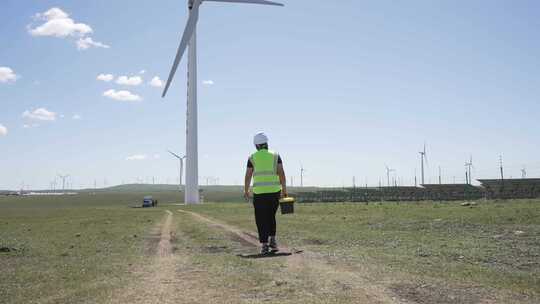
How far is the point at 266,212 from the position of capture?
11.8 meters

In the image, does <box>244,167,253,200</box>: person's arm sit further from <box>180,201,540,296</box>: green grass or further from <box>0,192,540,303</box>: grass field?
<box>180,201,540,296</box>: green grass

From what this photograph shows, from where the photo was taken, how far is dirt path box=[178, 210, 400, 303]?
677cm

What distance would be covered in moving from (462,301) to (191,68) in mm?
75005

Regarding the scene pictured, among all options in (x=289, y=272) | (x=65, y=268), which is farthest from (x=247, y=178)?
(x=65, y=268)

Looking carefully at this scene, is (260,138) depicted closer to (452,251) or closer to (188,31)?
(452,251)

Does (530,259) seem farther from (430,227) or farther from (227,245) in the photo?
(430,227)

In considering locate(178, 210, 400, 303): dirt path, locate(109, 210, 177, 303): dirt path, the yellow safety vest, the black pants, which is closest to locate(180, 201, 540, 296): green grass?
locate(178, 210, 400, 303): dirt path

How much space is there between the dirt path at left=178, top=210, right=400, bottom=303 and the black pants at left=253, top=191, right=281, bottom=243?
0.94 metres

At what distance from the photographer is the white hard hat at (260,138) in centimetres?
1181

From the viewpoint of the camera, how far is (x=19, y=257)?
1266 cm

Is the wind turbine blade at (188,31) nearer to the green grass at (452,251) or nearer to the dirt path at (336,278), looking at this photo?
the green grass at (452,251)

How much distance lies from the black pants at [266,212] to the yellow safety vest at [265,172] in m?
0.13

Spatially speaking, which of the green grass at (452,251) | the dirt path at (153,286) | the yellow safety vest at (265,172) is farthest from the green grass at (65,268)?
the green grass at (452,251)

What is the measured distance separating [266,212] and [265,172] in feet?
2.98
